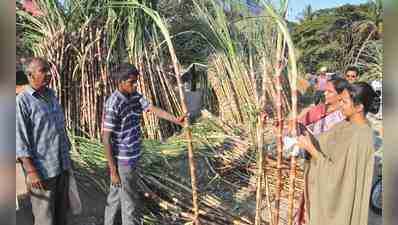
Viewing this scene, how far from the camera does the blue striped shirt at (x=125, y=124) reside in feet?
9.33

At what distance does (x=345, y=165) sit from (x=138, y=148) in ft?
3.59

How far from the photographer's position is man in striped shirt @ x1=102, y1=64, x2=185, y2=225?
112 inches

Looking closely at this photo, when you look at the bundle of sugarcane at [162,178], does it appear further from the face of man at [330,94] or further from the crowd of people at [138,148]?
the face of man at [330,94]

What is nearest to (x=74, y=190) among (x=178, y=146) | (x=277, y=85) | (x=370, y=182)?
(x=178, y=146)

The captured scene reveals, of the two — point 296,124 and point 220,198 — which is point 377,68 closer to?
point 296,124

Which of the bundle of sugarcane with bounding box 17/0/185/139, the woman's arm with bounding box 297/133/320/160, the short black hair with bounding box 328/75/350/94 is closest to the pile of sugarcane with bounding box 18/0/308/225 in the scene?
the bundle of sugarcane with bounding box 17/0/185/139

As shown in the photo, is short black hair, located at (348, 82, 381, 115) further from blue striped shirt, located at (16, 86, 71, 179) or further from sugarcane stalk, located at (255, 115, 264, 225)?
blue striped shirt, located at (16, 86, 71, 179)

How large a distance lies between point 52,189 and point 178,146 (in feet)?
2.30

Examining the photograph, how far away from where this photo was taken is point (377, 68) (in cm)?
287

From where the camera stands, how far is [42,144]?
2805mm

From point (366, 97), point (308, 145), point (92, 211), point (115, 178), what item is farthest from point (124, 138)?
point (366, 97)

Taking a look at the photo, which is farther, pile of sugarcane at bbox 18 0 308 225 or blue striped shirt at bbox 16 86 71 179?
pile of sugarcane at bbox 18 0 308 225

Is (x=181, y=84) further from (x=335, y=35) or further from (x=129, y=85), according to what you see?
(x=335, y=35)

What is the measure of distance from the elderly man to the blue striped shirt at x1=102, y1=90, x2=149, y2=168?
0.26 m
